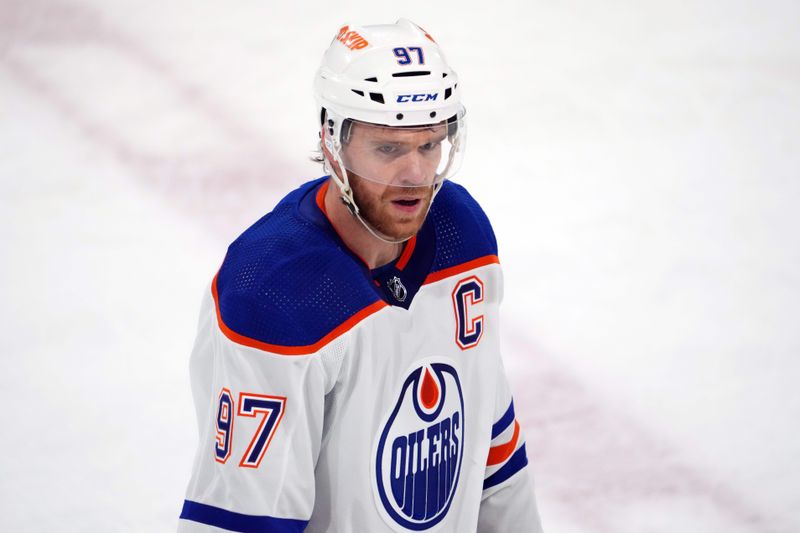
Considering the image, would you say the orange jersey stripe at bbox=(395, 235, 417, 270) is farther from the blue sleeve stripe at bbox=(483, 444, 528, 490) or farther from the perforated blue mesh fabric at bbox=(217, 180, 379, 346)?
the blue sleeve stripe at bbox=(483, 444, 528, 490)

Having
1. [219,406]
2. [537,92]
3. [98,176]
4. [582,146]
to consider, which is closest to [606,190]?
[582,146]

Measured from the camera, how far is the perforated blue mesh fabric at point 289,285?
1670 millimetres

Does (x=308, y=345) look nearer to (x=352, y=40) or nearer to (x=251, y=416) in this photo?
(x=251, y=416)

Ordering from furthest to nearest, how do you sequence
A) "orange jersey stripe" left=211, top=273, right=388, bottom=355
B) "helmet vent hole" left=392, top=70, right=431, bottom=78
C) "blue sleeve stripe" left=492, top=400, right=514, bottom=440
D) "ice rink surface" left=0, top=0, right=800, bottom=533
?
1. "ice rink surface" left=0, top=0, right=800, bottom=533
2. "blue sleeve stripe" left=492, top=400, right=514, bottom=440
3. "helmet vent hole" left=392, top=70, right=431, bottom=78
4. "orange jersey stripe" left=211, top=273, right=388, bottom=355

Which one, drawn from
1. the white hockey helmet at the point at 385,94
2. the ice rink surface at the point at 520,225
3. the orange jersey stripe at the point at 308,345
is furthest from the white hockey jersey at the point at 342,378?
the ice rink surface at the point at 520,225

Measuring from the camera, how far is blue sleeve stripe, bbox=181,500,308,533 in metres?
1.74

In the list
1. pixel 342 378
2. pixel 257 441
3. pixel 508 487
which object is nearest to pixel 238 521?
pixel 257 441

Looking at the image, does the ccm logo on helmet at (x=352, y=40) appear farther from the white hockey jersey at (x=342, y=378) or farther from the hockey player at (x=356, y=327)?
the white hockey jersey at (x=342, y=378)

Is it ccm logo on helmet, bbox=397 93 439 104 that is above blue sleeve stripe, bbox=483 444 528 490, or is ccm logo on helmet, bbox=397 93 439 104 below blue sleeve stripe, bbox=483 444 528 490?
above

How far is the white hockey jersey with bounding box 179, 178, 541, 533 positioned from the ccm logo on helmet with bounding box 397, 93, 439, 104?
0.22 m

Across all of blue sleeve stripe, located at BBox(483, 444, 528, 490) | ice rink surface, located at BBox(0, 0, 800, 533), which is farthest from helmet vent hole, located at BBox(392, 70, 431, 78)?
ice rink surface, located at BBox(0, 0, 800, 533)

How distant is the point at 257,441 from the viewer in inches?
67.4

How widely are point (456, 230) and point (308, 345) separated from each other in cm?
40

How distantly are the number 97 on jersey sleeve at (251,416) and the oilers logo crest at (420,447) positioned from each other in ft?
0.69
